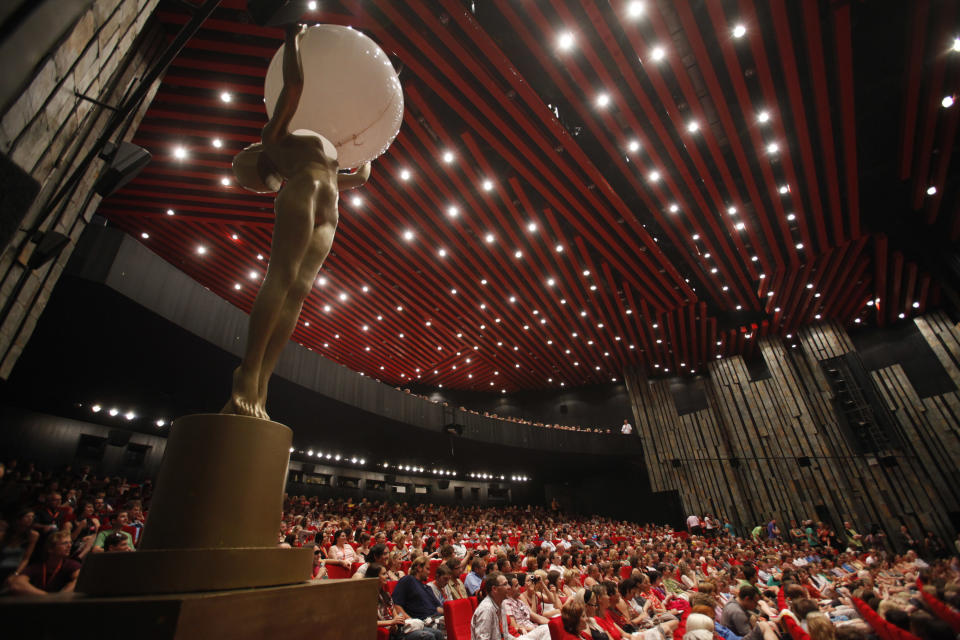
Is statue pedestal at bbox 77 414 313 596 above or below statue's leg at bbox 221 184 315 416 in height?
below

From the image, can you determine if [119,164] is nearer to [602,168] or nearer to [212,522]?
[212,522]

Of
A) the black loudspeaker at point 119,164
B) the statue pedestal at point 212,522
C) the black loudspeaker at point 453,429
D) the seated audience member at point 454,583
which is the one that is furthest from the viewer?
the black loudspeaker at point 453,429

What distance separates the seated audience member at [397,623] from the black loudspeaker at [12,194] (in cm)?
298

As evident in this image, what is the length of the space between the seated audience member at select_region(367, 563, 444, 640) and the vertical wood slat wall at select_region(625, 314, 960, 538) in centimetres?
1203

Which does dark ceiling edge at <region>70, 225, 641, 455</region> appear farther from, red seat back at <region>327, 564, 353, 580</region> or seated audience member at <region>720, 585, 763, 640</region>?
seated audience member at <region>720, 585, 763, 640</region>

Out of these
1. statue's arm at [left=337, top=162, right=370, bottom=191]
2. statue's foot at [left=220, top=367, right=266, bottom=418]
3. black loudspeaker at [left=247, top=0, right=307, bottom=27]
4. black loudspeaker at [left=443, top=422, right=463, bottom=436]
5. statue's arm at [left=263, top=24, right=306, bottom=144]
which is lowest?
statue's foot at [left=220, top=367, right=266, bottom=418]

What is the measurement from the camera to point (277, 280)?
53.6 inches

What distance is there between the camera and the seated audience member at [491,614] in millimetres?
2951

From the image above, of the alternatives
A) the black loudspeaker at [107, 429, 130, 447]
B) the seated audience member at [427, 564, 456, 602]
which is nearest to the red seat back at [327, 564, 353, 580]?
the seated audience member at [427, 564, 456, 602]

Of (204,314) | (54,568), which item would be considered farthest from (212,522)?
(204,314)

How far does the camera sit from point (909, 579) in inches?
225

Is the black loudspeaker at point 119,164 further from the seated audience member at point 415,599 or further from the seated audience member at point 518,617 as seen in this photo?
the seated audience member at point 518,617

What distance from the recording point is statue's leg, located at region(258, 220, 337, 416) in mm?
1348

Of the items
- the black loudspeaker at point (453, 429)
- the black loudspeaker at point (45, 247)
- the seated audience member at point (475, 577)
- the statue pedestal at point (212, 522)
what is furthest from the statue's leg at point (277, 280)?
the black loudspeaker at point (453, 429)
